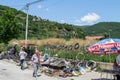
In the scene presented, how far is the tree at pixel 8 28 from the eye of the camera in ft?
128

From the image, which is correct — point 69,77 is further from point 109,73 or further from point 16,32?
point 16,32

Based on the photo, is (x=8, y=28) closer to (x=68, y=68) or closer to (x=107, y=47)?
(x=68, y=68)

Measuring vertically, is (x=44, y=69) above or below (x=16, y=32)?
below

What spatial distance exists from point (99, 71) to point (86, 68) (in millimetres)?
932

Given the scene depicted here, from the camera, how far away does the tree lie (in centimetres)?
3897

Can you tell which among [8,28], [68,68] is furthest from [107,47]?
[8,28]

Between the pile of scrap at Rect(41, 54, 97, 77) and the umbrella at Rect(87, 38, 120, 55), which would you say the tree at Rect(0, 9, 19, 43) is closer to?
the pile of scrap at Rect(41, 54, 97, 77)

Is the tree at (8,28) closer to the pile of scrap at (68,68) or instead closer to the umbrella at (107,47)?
the pile of scrap at (68,68)

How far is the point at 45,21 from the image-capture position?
326 feet

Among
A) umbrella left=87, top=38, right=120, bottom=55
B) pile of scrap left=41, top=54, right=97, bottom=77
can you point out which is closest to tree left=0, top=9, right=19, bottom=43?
pile of scrap left=41, top=54, right=97, bottom=77

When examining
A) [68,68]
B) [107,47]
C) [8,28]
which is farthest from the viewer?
[8,28]

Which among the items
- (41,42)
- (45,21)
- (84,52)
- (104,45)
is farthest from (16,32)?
(45,21)

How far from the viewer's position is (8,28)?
38875mm

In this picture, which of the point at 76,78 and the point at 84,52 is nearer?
the point at 76,78
